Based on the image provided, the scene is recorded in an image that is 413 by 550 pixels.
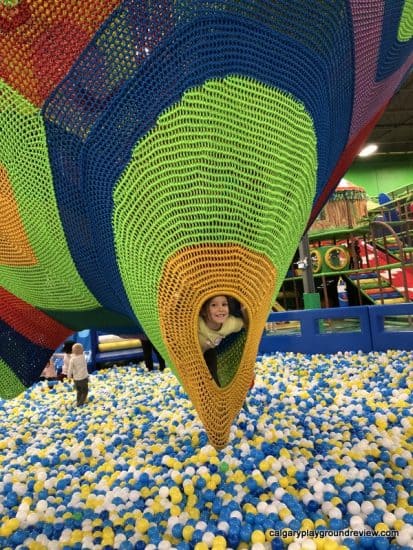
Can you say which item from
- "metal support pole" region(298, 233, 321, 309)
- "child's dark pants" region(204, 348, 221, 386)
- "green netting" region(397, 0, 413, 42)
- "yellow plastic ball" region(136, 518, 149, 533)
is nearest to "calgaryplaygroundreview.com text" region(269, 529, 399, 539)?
"yellow plastic ball" region(136, 518, 149, 533)

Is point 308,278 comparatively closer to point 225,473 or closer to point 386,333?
point 386,333

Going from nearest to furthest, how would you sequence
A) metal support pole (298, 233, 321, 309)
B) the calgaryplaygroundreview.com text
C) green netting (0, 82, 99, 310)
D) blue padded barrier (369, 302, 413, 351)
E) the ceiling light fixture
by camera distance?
green netting (0, 82, 99, 310) < the calgaryplaygroundreview.com text < blue padded barrier (369, 302, 413, 351) < metal support pole (298, 233, 321, 309) < the ceiling light fixture

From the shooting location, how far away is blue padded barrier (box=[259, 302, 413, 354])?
296 cm

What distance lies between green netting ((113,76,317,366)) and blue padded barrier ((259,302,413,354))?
8.12ft

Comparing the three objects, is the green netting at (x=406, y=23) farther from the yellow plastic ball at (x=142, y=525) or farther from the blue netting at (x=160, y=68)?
the yellow plastic ball at (x=142, y=525)

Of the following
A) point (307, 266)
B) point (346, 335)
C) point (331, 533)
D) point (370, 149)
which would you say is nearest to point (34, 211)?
point (331, 533)

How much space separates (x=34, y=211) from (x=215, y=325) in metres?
0.37

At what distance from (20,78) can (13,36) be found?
2.0 inches

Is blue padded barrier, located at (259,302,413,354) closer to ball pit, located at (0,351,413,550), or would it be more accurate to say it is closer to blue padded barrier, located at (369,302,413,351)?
blue padded barrier, located at (369,302,413,351)

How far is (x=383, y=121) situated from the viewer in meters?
10.1

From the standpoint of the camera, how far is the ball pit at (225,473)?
45.3 inches

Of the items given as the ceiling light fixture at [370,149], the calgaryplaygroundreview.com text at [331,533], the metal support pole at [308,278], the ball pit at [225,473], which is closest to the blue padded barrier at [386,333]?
the ball pit at [225,473]

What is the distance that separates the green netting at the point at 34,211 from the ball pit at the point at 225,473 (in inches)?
28.1

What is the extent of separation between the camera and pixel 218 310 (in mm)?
715
